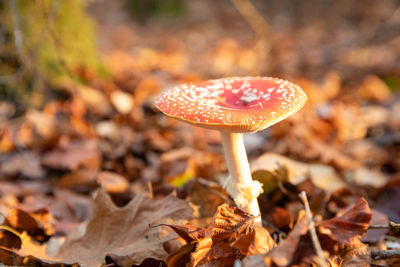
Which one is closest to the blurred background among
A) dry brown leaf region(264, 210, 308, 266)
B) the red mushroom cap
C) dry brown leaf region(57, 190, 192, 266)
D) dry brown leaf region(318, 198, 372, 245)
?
dry brown leaf region(57, 190, 192, 266)

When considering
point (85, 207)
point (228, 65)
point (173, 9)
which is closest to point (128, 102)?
point (85, 207)

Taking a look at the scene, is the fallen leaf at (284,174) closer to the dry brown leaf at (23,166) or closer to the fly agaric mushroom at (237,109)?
the fly agaric mushroom at (237,109)

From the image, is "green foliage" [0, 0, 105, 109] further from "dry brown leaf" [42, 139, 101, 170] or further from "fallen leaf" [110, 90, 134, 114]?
"dry brown leaf" [42, 139, 101, 170]

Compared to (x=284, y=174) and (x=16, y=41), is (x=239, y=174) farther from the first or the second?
(x=16, y=41)

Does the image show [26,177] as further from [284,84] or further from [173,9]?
[173,9]

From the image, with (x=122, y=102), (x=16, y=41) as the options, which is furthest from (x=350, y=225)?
(x=16, y=41)

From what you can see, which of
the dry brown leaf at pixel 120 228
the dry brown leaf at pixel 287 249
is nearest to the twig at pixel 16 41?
the dry brown leaf at pixel 120 228

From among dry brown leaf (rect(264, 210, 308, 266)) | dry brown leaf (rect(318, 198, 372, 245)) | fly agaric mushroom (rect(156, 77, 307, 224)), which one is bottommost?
dry brown leaf (rect(318, 198, 372, 245))
